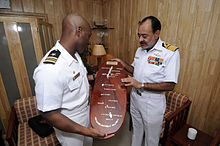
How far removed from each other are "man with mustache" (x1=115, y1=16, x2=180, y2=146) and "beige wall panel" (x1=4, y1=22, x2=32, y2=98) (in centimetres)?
156

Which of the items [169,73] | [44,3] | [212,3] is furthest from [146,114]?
[44,3]

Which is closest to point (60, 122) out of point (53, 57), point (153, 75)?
point (53, 57)

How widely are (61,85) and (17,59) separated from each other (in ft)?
4.48

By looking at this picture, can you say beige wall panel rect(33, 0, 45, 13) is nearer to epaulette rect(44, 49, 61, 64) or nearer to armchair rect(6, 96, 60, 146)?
armchair rect(6, 96, 60, 146)

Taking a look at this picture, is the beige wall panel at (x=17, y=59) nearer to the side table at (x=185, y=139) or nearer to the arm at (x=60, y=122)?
the arm at (x=60, y=122)

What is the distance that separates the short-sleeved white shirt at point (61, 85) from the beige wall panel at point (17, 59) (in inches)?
44.7

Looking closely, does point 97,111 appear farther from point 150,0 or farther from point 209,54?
point 150,0

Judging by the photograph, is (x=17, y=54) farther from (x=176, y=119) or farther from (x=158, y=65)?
(x=176, y=119)

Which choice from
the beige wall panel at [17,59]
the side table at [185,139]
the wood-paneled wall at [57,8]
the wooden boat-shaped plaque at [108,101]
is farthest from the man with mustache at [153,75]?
the wood-paneled wall at [57,8]

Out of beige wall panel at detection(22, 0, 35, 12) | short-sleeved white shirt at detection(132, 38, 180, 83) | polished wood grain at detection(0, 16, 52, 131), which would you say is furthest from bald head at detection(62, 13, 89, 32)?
beige wall panel at detection(22, 0, 35, 12)

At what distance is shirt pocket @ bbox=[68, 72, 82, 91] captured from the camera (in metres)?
0.86

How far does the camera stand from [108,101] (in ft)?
3.67

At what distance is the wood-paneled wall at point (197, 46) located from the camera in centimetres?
137

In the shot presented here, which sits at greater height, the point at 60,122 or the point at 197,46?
the point at 197,46
